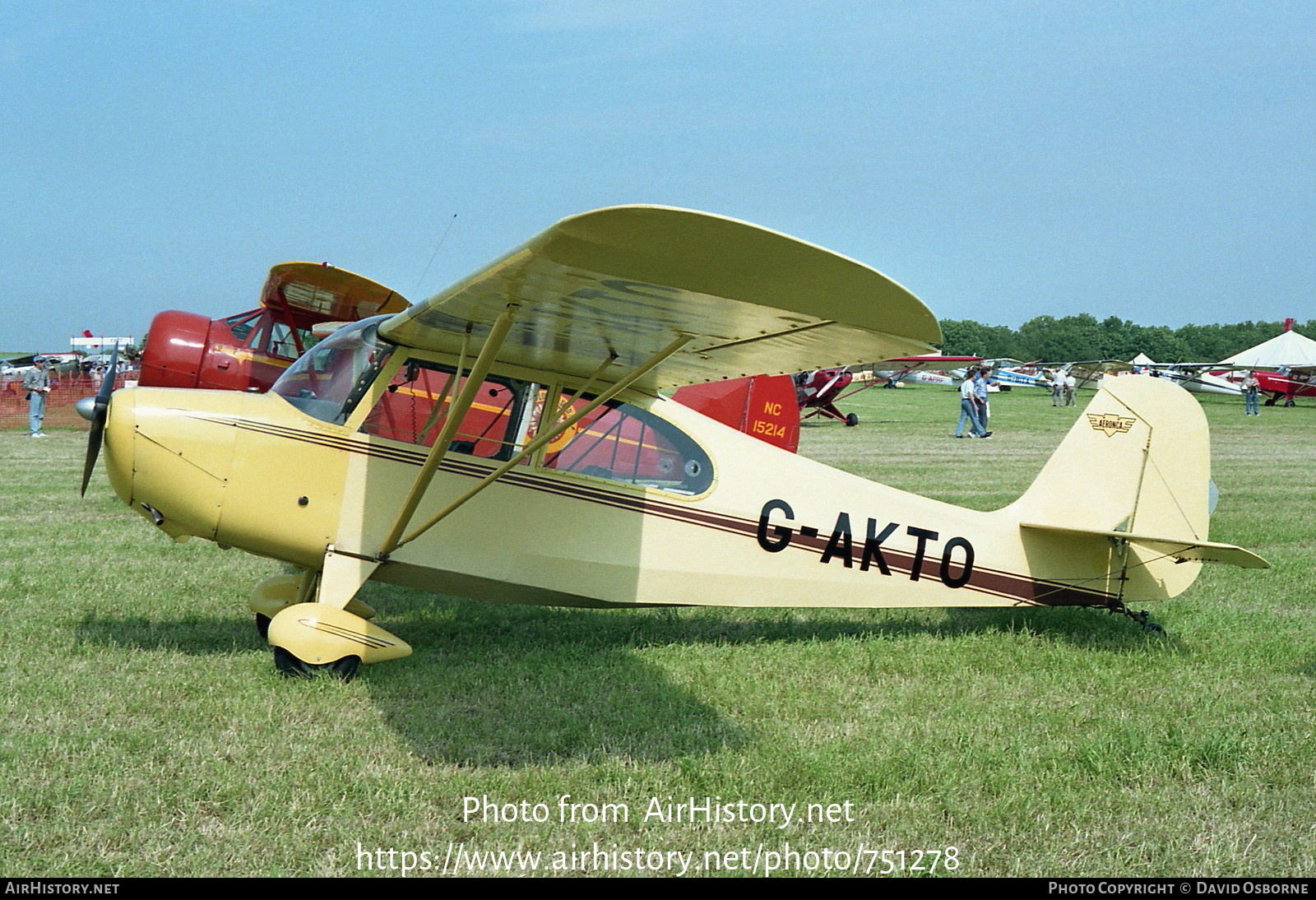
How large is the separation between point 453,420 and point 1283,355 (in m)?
53.9

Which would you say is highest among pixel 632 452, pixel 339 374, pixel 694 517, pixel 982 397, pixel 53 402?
pixel 982 397

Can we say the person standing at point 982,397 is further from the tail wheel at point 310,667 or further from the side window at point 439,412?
the tail wheel at point 310,667

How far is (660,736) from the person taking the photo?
4.47m

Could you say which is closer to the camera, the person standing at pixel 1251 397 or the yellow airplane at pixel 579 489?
the yellow airplane at pixel 579 489

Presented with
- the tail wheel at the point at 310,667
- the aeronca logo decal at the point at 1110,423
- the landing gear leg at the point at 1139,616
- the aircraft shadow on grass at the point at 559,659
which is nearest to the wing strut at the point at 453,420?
the tail wheel at the point at 310,667

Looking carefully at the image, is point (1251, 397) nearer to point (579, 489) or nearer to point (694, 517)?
point (694, 517)

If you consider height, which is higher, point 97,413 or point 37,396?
point 97,413

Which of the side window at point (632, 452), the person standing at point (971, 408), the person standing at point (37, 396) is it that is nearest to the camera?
the side window at point (632, 452)

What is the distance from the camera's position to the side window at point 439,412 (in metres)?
5.48

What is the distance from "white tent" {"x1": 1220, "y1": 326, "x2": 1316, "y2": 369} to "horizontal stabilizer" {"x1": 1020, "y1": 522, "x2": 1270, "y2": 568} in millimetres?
44705

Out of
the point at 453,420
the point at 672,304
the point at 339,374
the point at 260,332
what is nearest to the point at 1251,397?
the point at 260,332

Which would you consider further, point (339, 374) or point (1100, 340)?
point (1100, 340)

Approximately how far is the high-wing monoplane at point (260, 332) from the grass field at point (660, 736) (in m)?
6.05
